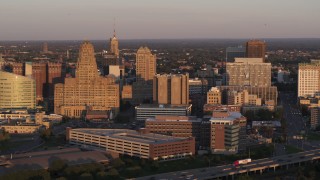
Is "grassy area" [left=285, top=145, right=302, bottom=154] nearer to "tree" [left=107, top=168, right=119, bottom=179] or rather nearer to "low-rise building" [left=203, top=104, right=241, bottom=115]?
"low-rise building" [left=203, top=104, right=241, bottom=115]

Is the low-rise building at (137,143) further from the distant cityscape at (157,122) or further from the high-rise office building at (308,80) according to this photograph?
the high-rise office building at (308,80)

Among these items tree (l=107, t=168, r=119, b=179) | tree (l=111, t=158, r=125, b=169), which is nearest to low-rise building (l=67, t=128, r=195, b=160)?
tree (l=111, t=158, r=125, b=169)

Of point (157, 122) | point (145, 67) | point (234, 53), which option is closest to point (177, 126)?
point (157, 122)

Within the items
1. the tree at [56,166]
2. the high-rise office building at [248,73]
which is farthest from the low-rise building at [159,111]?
the tree at [56,166]

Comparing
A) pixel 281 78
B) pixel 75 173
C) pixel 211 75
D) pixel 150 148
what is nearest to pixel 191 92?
pixel 211 75

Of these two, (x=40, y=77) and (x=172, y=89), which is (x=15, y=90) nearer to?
(x=40, y=77)

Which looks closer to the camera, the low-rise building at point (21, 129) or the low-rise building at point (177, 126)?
the low-rise building at point (177, 126)

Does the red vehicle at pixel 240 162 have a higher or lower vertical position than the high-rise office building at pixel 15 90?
lower
